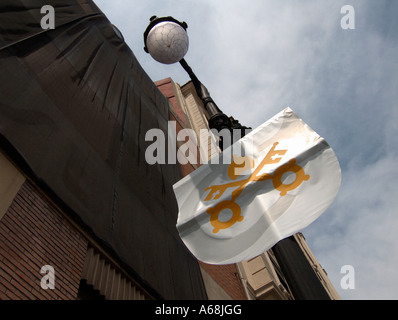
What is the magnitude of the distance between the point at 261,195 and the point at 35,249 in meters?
2.42

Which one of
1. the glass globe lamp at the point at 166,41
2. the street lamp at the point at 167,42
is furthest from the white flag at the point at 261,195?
the glass globe lamp at the point at 166,41

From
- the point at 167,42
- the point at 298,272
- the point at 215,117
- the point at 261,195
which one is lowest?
the point at 298,272

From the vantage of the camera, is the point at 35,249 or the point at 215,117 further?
the point at 215,117

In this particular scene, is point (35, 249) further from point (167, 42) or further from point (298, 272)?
point (167, 42)

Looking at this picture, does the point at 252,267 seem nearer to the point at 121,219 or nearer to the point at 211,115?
the point at 121,219

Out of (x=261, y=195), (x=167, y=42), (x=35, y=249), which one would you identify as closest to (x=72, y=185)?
(x=35, y=249)

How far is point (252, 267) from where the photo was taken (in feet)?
37.1

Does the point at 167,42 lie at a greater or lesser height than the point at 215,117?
greater

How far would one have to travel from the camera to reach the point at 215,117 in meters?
3.62

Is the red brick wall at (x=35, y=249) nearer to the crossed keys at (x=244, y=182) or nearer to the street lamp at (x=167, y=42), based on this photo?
the crossed keys at (x=244, y=182)

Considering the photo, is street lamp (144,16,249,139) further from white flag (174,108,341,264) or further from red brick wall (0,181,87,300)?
red brick wall (0,181,87,300)

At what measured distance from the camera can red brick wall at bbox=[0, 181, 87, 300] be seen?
2973 millimetres

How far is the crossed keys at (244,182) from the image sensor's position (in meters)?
2.76

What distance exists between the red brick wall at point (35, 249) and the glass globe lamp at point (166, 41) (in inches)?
90.1
